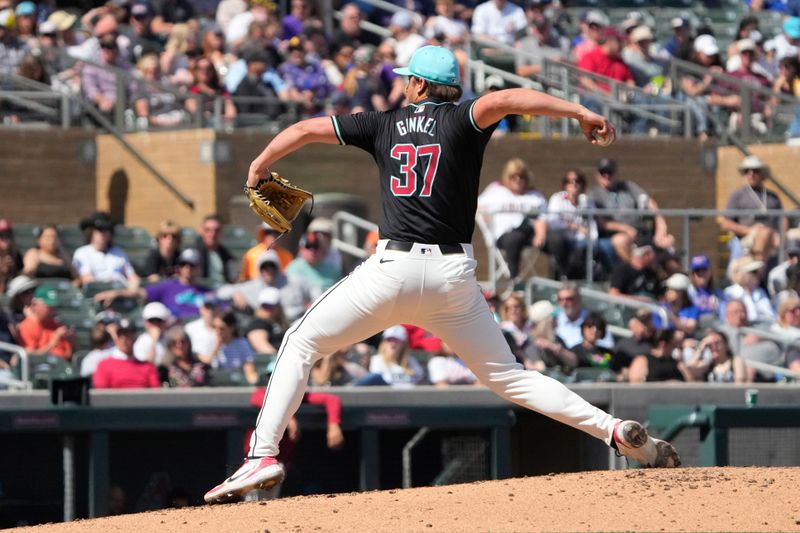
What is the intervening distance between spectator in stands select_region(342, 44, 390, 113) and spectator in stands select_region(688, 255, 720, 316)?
3.43 meters

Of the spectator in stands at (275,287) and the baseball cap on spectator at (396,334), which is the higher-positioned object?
the spectator in stands at (275,287)

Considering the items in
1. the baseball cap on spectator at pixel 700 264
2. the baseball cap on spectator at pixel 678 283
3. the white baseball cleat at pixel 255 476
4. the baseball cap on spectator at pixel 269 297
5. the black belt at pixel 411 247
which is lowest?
the white baseball cleat at pixel 255 476

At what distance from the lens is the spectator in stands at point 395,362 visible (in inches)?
460

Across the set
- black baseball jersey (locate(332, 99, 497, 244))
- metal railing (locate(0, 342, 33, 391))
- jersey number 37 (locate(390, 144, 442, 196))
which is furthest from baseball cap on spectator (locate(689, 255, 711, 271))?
jersey number 37 (locate(390, 144, 442, 196))

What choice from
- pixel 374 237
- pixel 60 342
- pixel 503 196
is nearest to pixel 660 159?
pixel 503 196

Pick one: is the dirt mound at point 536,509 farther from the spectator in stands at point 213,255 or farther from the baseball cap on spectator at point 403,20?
the baseball cap on spectator at point 403,20

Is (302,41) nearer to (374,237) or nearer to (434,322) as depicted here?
(374,237)

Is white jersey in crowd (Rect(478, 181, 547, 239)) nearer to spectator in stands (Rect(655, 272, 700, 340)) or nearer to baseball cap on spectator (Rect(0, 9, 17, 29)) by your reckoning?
spectator in stands (Rect(655, 272, 700, 340))

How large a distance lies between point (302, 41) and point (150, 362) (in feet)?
20.3

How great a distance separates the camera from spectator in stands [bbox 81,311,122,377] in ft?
36.8

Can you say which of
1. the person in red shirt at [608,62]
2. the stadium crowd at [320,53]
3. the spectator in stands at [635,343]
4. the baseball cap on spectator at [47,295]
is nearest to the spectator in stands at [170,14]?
the stadium crowd at [320,53]

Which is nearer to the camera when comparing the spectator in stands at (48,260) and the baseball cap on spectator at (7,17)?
the spectator in stands at (48,260)

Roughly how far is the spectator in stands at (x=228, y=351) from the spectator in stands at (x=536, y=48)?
6.18 metres

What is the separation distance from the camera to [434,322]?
704 centimetres
